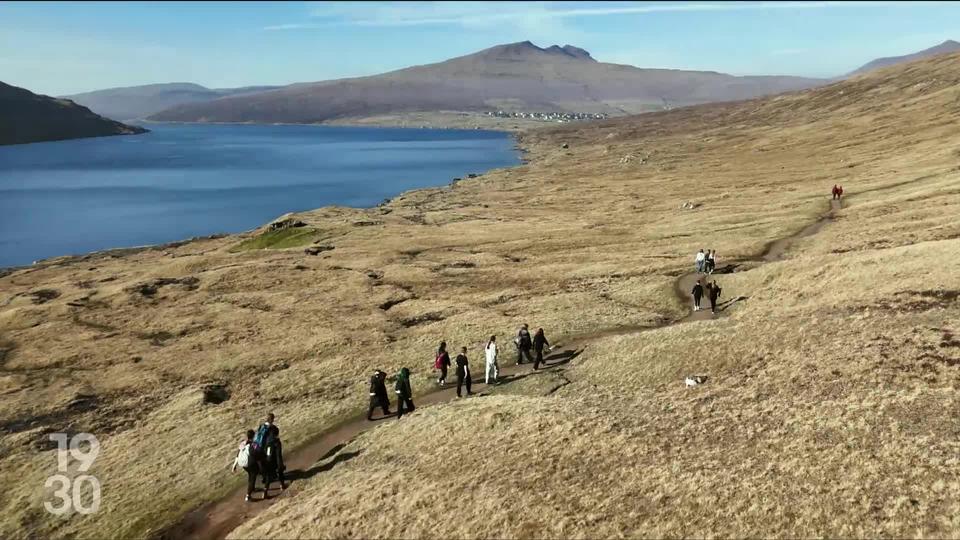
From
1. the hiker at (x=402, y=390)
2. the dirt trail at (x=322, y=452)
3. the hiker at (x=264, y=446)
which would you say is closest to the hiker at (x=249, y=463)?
the hiker at (x=264, y=446)

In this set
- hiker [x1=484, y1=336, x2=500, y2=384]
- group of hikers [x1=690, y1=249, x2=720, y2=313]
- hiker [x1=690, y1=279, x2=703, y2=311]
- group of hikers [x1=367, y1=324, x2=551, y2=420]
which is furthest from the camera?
hiker [x1=690, y1=279, x2=703, y2=311]

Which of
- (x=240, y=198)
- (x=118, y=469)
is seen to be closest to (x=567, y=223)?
(x=118, y=469)

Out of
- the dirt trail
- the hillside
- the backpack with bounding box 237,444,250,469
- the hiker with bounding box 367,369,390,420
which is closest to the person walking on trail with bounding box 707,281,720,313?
the dirt trail

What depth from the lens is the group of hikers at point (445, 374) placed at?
33.8 m

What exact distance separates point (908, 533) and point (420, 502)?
48.8ft

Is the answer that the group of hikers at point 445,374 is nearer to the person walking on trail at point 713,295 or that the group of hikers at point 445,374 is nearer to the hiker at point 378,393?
the hiker at point 378,393

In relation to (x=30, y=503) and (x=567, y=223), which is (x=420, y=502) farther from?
(x=567, y=223)

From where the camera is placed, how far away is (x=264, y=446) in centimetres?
2709

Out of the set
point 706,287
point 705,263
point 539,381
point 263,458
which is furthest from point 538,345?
point 705,263

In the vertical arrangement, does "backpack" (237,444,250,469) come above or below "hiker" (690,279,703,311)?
below

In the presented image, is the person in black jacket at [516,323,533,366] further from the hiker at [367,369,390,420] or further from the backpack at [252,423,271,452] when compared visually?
the backpack at [252,423,271,452]

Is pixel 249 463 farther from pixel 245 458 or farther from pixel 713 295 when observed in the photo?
pixel 713 295

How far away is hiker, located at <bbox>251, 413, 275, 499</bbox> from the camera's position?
26.9 meters

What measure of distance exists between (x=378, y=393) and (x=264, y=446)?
25.8 feet
